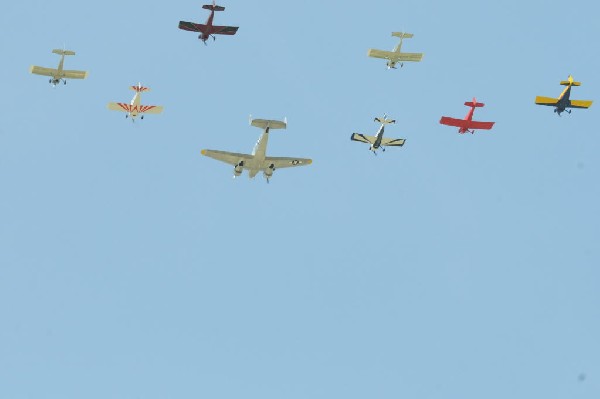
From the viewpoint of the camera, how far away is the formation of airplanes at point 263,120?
14188cm

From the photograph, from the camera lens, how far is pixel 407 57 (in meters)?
168

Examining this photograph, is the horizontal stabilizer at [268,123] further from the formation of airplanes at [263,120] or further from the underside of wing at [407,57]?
the underside of wing at [407,57]

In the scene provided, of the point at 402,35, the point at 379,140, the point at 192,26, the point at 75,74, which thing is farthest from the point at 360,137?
the point at 75,74

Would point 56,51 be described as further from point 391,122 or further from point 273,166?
point 391,122

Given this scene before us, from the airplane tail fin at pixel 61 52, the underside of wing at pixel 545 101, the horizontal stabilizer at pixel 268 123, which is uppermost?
the underside of wing at pixel 545 101

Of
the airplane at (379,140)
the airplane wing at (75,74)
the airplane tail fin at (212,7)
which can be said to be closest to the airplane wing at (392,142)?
the airplane at (379,140)

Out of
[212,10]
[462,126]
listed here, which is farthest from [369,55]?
[212,10]

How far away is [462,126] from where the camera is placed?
15475 centimetres

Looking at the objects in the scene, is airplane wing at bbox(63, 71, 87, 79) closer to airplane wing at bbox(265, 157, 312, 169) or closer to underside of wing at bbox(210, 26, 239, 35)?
underside of wing at bbox(210, 26, 239, 35)

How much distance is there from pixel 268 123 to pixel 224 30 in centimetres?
1694

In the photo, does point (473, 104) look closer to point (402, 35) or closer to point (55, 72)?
A: point (402, 35)

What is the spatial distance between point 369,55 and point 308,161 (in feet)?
78.6

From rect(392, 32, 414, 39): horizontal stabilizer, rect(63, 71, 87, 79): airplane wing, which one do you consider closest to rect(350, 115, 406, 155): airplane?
rect(392, 32, 414, 39): horizontal stabilizer

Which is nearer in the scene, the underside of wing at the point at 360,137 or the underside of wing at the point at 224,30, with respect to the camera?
the underside of wing at the point at 224,30
